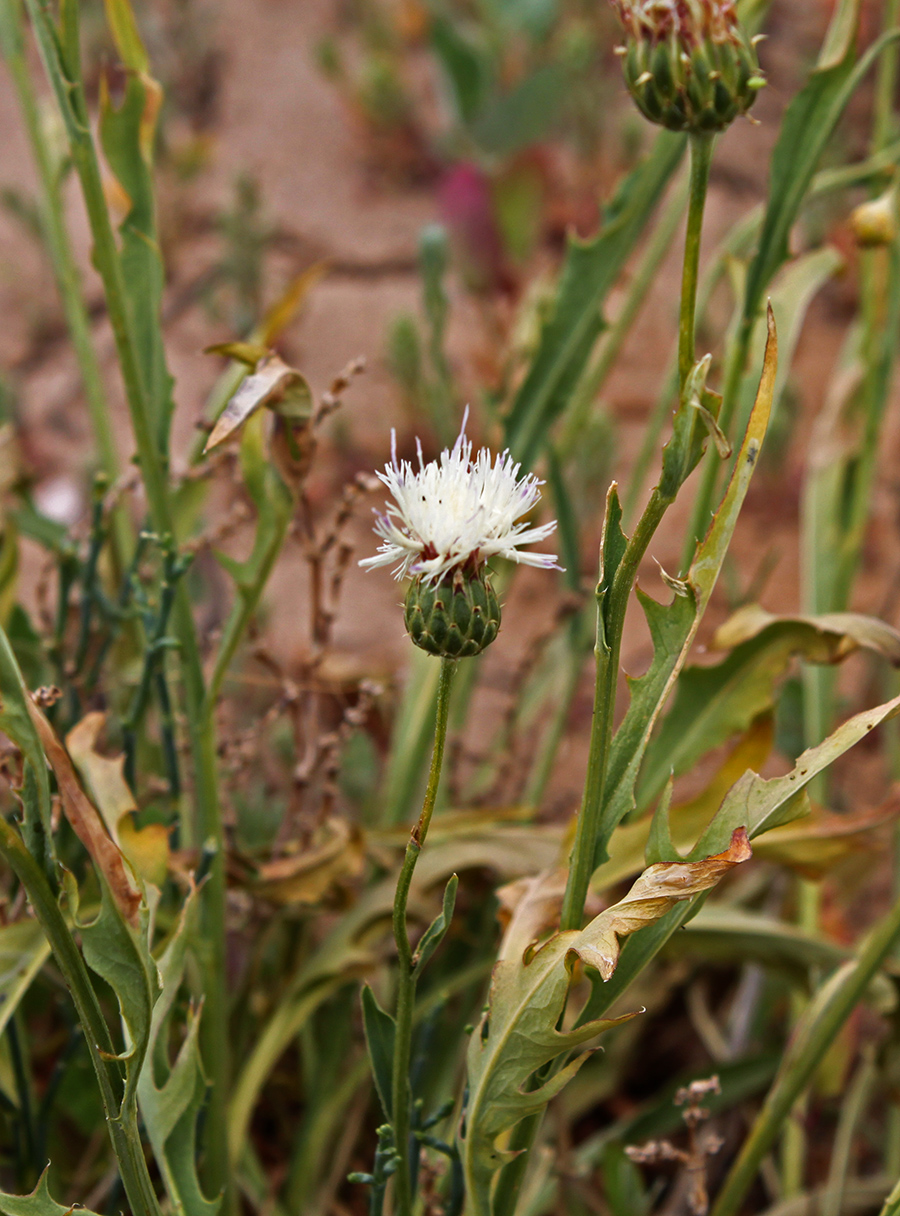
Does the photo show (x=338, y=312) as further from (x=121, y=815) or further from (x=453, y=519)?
(x=453, y=519)

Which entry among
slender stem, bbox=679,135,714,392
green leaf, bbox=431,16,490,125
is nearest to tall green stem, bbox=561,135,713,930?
slender stem, bbox=679,135,714,392

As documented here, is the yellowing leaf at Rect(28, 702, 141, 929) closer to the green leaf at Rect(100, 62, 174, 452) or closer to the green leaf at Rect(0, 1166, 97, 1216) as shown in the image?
the green leaf at Rect(0, 1166, 97, 1216)

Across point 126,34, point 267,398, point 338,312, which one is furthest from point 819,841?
point 338,312

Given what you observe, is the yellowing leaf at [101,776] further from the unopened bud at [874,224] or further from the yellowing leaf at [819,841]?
the unopened bud at [874,224]

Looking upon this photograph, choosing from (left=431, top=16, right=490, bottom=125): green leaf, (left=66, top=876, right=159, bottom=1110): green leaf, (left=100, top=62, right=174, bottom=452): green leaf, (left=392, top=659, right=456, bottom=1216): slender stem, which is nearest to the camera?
(left=392, top=659, right=456, bottom=1216): slender stem

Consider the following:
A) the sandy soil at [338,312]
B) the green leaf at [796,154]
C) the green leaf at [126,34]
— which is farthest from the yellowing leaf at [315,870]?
the sandy soil at [338,312]
